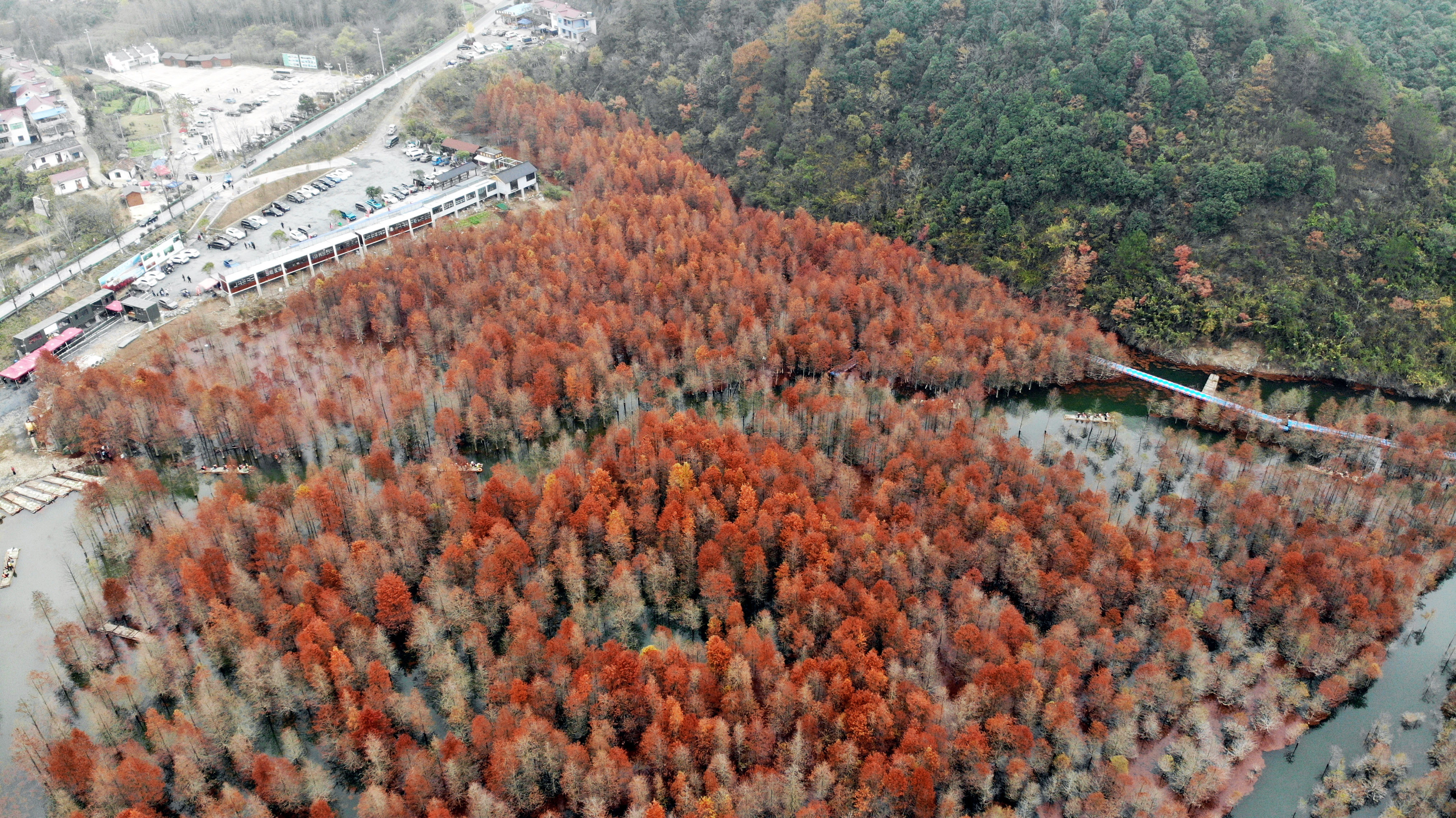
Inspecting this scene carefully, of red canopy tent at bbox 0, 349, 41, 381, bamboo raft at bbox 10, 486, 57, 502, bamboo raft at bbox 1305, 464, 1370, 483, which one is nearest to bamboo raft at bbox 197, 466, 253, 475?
bamboo raft at bbox 10, 486, 57, 502

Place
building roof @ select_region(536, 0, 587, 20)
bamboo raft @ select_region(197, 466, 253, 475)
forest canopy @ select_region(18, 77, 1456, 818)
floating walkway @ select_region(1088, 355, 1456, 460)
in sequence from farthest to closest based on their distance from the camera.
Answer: building roof @ select_region(536, 0, 587, 20), floating walkway @ select_region(1088, 355, 1456, 460), bamboo raft @ select_region(197, 466, 253, 475), forest canopy @ select_region(18, 77, 1456, 818)

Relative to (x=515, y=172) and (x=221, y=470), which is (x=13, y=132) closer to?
(x=515, y=172)

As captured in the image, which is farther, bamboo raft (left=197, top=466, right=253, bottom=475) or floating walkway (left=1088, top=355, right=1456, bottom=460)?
floating walkway (left=1088, top=355, right=1456, bottom=460)

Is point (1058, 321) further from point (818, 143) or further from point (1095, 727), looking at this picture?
point (1095, 727)

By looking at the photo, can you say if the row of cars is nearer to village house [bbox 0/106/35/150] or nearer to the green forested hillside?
village house [bbox 0/106/35/150]

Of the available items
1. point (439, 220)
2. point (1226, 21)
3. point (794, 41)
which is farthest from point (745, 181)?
point (1226, 21)

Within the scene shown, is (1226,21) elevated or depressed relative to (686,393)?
elevated

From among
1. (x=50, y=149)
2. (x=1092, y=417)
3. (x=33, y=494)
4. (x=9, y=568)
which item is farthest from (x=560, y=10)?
(x=9, y=568)
